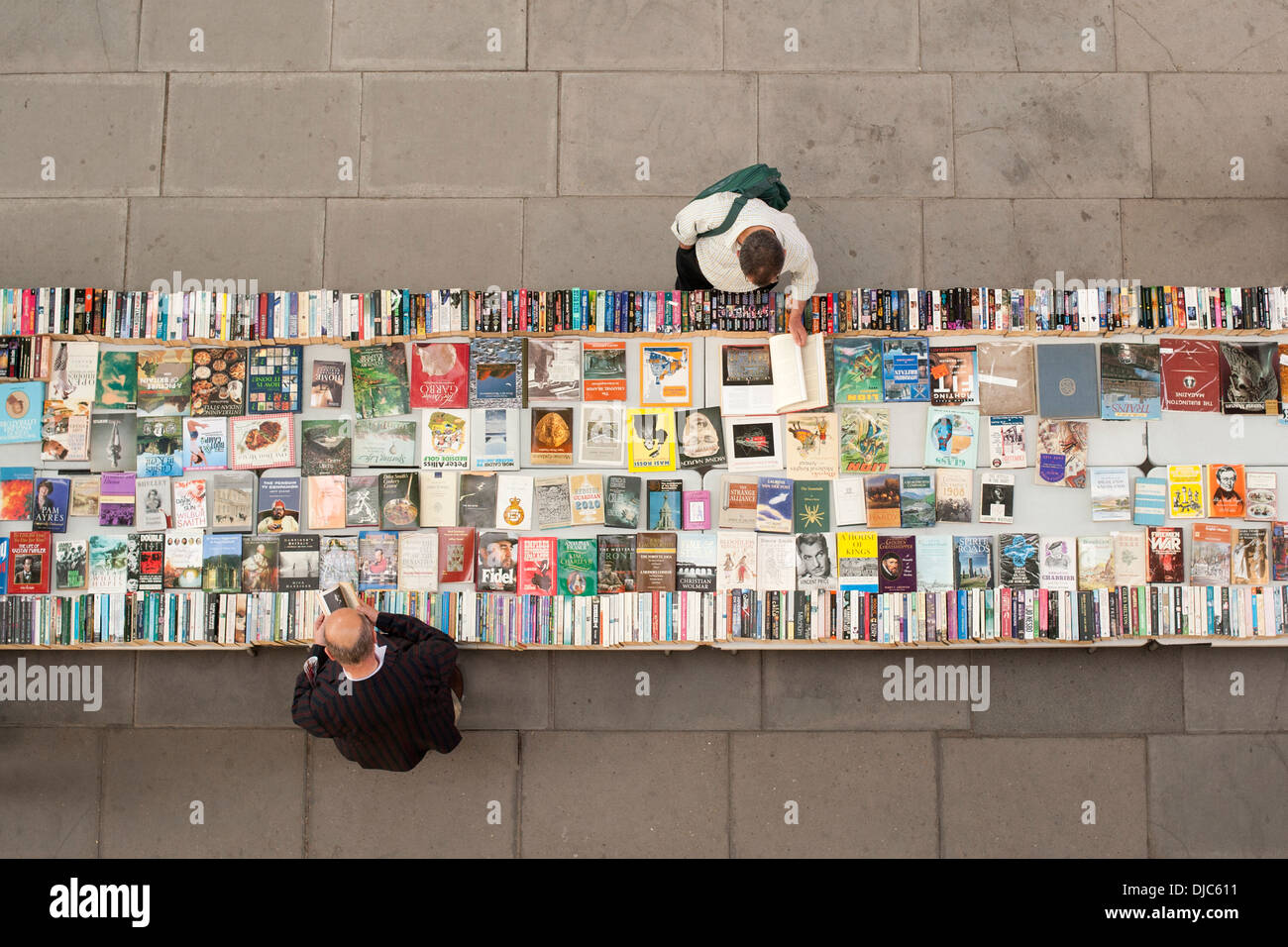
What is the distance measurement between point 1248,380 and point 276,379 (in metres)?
3.99

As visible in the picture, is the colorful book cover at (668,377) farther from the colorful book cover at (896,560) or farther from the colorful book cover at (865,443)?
the colorful book cover at (896,560)

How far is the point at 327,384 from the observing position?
3381 mm

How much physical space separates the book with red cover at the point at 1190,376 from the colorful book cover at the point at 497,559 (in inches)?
108

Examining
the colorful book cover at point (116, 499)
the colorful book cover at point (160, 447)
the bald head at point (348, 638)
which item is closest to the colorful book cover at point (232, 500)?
the colorful book cover at point (116, 499)

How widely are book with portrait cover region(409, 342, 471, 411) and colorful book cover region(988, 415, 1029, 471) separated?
7.08ft

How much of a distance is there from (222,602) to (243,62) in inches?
107

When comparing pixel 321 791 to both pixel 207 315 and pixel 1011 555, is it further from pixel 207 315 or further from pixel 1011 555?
pixel 1011 555

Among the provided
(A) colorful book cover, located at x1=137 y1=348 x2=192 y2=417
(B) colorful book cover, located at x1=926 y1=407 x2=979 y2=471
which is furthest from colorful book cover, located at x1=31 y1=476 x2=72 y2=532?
(B) colorful book cover, located at x1=926 y1=407 x2=979 y2=471

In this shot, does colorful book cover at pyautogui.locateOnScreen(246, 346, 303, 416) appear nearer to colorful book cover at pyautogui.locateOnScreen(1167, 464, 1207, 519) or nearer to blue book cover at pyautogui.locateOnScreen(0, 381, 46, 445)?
blue book cover at pyautogui.locateOnScreen(0, 381, 46, 445)

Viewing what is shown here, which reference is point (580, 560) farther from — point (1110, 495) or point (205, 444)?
point (1110, 495)

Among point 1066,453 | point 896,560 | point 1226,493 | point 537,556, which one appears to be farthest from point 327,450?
point 1226,493

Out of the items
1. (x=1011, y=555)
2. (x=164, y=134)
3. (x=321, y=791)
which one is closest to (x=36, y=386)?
(x=164, y=134)

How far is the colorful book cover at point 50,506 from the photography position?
3.37 m

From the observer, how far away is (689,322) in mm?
3363
